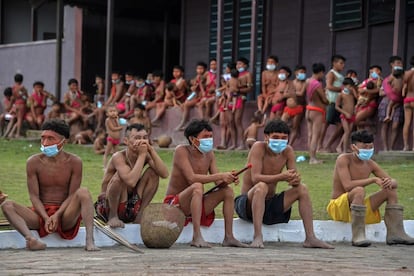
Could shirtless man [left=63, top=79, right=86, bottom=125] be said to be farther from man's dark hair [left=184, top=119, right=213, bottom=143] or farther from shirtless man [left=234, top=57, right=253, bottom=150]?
man's dark hair [left=184, top=119, right=213, bottom=143]

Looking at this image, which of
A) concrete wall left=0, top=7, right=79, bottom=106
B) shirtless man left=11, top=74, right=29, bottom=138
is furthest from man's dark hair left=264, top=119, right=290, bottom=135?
concrete wall left=0, top=7, right=79, bottom=106

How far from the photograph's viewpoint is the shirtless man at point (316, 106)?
1443 centimetres

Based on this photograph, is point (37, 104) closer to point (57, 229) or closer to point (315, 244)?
point (57, 229)

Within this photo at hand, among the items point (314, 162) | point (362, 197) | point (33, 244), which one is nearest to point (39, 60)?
point (314, 162)

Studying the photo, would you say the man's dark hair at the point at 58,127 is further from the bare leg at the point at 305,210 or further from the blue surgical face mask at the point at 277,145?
the bare leg at the point at 305,210

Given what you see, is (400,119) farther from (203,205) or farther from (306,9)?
(203,205)

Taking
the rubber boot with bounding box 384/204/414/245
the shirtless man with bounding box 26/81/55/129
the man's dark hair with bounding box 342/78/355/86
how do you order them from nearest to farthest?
the rubber boot with bounding box 384/204/414/245 → the man's dark hair with bounding box 342/78/355/86 → the shirtless man with bounding box 26/81/55/129

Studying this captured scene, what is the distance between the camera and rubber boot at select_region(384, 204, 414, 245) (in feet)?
26.8

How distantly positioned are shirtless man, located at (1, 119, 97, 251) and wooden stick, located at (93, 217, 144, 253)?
0.15 meters

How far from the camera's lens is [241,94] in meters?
17.4

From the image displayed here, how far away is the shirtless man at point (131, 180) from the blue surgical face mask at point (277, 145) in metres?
1.00

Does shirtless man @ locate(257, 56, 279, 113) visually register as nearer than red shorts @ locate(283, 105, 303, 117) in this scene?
No

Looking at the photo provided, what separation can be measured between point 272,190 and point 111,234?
5.51ft

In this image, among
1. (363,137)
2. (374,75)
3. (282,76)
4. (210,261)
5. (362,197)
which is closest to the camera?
(210,261)
